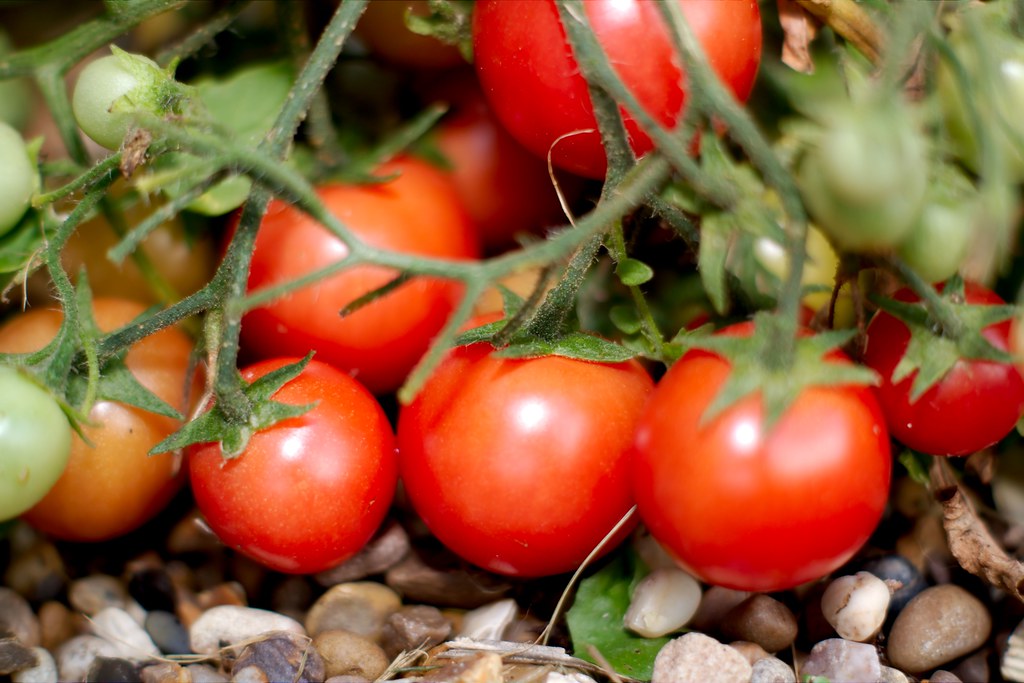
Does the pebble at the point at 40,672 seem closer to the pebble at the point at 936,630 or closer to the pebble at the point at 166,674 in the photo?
the pebble at the point at 166,674

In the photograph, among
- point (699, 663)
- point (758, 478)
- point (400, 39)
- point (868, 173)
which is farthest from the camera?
point (400, 39)

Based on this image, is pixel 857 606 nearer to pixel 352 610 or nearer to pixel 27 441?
pixel 352 610

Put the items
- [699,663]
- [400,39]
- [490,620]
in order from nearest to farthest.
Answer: [699,663] < [490,620] < [400,39]

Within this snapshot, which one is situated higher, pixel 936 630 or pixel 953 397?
pixel 953 397

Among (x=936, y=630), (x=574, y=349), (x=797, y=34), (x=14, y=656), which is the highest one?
(x=797, y=34)

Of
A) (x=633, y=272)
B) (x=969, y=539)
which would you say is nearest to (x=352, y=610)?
(x=633, y=272)

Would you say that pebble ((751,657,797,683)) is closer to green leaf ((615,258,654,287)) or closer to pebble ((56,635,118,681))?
green leaf ((615,258,654,287))
